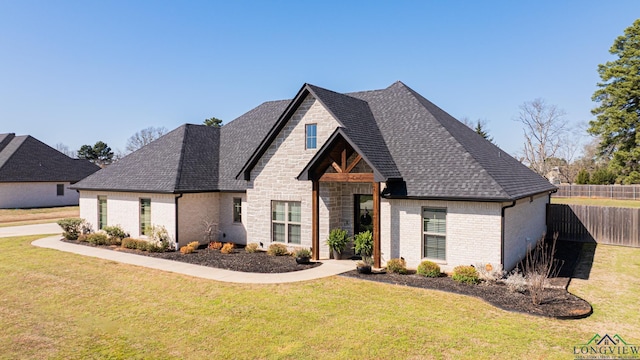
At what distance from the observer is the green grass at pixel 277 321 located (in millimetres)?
8781

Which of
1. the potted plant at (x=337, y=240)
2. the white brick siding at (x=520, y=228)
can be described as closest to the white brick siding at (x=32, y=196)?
the potted plant at (x=337, y=240)

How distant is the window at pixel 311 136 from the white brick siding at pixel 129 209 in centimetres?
763

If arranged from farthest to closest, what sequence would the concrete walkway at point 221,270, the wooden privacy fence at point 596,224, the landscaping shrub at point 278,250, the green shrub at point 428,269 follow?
the wooden privacy fence at point 596,224 < the landscaping shrub at point 278,250 < the concrete walkway at point 221,270 < the green shrub at point 428,269

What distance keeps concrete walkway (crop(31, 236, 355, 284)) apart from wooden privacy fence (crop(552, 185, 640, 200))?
42.4 m

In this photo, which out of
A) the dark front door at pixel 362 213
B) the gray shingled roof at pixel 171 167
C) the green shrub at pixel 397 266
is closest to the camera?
the green shrub at pixel 397 266

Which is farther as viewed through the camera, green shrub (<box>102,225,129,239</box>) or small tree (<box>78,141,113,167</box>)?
small tree (<box>78,141,113,167</box>)

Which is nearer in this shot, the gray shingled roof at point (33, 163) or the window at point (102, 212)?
the window at point (102, 212)

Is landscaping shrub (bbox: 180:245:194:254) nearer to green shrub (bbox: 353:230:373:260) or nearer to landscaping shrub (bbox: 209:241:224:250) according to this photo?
landscaping shrub (bbox: 209:241:224:250)

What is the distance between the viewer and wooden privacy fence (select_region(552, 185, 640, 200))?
43906 mm

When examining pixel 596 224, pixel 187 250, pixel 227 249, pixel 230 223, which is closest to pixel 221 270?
pixel 227 249

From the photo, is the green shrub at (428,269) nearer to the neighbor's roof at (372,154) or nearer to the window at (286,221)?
the neighbor's roof at (372,154)

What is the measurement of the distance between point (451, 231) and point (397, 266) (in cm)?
244

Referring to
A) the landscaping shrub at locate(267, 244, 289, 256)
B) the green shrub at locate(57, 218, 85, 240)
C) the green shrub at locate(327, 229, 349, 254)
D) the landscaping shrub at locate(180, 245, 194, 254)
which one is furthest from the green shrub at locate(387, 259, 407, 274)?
the green shrub at locate(57, 218, 85, 240)

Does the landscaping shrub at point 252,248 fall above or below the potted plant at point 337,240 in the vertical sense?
below
